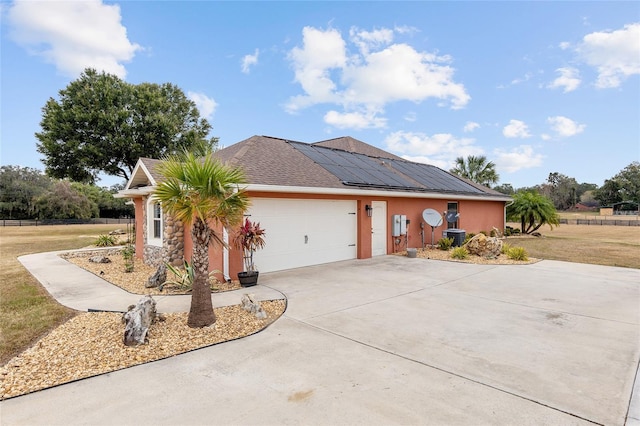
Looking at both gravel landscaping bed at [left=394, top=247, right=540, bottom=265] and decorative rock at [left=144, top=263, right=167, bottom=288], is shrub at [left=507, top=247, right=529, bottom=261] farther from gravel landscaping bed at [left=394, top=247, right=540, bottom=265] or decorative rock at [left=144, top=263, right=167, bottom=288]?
decorative rock at [left=144, top=263, right=167, bottom=288]

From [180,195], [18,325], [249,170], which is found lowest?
[18,325]

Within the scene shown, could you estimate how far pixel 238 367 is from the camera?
12.2ft

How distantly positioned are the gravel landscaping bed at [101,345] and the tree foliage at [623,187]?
8035 centimetres

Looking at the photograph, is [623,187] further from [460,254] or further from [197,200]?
[197,200]

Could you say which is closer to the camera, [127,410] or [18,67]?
[127,410]

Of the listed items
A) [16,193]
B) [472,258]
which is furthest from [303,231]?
[16,193]

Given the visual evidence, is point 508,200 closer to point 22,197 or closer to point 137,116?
point 137,116

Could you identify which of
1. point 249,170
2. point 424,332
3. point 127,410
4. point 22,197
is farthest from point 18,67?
point 22,197

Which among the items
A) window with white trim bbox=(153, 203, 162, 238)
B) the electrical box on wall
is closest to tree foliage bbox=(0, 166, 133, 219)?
window with white trim bbox=(153, 203, 162, 238)

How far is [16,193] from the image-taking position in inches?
1594

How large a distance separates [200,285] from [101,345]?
1.42 meters

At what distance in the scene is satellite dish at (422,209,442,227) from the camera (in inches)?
531

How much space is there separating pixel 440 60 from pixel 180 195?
590 inches

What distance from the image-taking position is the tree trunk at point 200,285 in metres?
4.95
